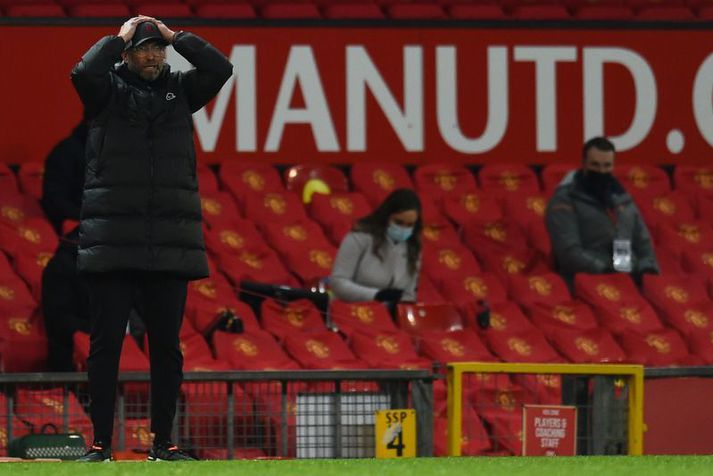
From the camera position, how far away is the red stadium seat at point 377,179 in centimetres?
1121

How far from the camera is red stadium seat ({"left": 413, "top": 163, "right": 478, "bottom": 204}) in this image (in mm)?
11328

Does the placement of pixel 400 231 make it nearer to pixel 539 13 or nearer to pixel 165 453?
pixel 539 13

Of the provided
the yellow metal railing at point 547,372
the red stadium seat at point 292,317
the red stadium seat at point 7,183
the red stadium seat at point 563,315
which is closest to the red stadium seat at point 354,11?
the red stadium seat at point 7,183

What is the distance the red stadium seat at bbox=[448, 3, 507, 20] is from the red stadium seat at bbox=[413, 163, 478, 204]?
45.4 inches

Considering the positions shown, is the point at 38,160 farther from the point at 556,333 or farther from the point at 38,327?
the point at 556,333

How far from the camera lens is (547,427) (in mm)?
7168

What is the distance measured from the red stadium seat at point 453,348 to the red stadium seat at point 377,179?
2413 millimetres

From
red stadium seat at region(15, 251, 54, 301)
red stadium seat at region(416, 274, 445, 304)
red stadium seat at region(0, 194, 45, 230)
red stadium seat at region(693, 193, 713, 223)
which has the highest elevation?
red stadium seat at region(693, 193, 713, 223)

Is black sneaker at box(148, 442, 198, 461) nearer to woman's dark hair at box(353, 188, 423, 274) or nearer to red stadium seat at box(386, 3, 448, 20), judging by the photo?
woman's dark hair at box(353, 188, 423, 274)

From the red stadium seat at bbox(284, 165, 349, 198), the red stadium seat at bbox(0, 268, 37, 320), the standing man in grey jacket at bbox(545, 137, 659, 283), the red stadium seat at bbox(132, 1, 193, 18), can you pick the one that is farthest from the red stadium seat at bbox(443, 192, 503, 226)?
the red stadium seat at bbox(0, 268, 37, 320)

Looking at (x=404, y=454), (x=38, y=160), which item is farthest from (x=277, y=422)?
(x=38, y=160)

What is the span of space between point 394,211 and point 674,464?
382 cm

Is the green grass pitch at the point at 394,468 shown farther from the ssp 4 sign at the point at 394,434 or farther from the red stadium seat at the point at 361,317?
the red stadium seat at the point at 361,317

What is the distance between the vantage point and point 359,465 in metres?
5.62
